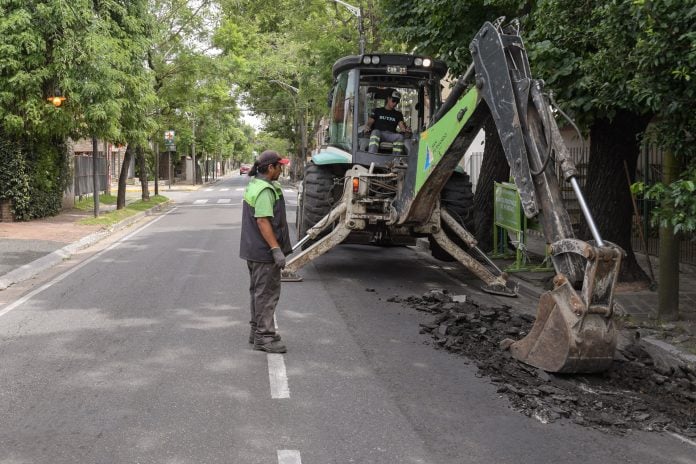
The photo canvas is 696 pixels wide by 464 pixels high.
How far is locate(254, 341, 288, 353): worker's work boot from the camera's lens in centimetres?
666

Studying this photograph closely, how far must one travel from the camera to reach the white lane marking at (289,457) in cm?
427

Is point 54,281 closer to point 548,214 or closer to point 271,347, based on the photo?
point 271,347

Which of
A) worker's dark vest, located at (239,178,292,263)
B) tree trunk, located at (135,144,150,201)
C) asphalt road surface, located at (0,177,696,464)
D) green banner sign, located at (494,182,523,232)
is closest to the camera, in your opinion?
asphalt road surface, located at (0,177,696,464)

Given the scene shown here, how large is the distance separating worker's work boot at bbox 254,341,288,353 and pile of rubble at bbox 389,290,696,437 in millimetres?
1575

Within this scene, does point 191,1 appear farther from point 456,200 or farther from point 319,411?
point 319,411

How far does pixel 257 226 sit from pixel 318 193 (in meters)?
4.52

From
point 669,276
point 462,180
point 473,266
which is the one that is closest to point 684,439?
point 669,276

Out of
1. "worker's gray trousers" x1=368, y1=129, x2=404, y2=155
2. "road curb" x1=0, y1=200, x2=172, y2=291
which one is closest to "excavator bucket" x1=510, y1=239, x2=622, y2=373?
"worker's gray trousers" x1=368, y1=129, x2=404, y2=155

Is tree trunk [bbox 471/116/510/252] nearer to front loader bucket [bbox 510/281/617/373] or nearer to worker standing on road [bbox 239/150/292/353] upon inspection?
worker standing on road [bbox 239/150/292/353]

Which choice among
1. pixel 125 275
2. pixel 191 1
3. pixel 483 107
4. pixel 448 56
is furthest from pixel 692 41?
pixel 191 1

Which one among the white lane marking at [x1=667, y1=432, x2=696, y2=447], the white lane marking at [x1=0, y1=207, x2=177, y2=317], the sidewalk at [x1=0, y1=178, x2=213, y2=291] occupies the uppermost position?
the white lane marking at [x1=667, y1=432, x2=696, y2=447]

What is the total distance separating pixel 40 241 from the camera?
51.3 feet

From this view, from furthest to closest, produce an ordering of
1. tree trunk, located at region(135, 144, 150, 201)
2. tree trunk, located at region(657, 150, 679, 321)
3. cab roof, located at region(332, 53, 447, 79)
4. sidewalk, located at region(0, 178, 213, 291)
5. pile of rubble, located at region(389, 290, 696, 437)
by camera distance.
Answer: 1. tree trunk, located at region(135, 144, 150, 201)
2. sidewalk, located at region(0, 178, 213, 291)
3. cab roof, located at region(332, 53, 447, 79)
4. tree trunk, located at region(657, 150, 679, 321)
5. pile of rubble, located at region(389, 290, 696, 437)

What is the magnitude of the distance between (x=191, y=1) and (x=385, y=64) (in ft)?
64.6
